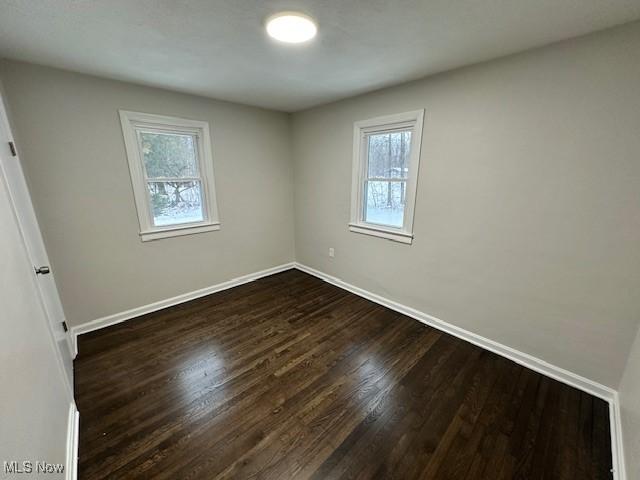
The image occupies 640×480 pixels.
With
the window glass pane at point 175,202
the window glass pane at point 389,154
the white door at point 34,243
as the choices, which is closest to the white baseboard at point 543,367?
the window glass pane at point 389,154

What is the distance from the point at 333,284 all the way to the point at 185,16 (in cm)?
302

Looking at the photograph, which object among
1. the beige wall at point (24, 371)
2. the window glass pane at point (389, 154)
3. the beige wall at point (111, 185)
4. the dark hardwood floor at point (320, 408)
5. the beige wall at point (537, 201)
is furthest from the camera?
the window glass pane at point (389, 154)

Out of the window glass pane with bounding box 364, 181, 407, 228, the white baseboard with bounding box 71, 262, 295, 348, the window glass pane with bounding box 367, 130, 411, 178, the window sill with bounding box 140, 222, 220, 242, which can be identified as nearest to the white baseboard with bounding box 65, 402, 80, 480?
the white baseboard with bounding box 71, 262, 295, 348

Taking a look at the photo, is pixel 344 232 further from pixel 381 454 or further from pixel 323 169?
pixel 381 454

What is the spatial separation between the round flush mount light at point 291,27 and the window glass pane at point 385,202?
1.64 m

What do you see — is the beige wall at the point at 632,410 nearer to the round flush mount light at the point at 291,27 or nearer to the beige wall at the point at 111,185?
the round flush mount light at the point at 291,27

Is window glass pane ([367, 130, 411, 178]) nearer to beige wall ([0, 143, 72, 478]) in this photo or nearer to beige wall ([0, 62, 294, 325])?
beige wall ([0, 62, 294, 325])

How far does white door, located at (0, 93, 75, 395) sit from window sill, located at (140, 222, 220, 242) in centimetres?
80

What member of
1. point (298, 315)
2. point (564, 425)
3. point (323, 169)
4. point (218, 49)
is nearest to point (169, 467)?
point (298, 315)

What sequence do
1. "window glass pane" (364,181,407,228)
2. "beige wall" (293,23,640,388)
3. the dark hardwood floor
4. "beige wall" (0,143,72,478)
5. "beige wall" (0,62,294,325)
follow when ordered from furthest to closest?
"window glass pane" (364,181,407,228) → "beige wall" (0,62,294,325) → "beige wall" (293,23,640,388) → the dark hardwood floor → "beige wall" (0,143,72,478)

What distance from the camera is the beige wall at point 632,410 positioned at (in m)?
1.23

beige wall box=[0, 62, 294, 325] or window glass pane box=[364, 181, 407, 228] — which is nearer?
beige wall box=[0, 62, 294, 325]

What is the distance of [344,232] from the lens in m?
3.37

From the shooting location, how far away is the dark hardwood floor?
1390 mm
